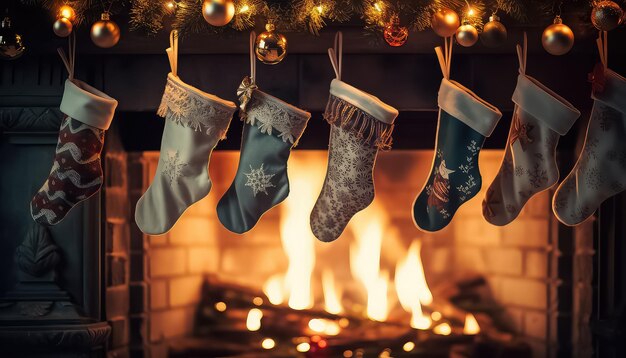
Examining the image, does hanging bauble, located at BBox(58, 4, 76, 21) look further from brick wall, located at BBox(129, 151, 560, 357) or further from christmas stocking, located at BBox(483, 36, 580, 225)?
christmas stocking, located at BBox(483, 36, 580, 225)

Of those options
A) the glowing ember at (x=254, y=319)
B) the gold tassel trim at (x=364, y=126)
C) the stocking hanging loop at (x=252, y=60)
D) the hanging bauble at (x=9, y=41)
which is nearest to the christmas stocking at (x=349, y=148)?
the gold tassel trim at (x=364, y=126)

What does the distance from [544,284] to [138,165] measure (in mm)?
1416

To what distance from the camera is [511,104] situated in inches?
106

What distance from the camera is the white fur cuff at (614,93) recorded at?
2.42m

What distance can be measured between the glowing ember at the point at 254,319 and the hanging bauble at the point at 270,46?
96cm

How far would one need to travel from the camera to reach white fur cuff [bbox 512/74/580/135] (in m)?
2.39

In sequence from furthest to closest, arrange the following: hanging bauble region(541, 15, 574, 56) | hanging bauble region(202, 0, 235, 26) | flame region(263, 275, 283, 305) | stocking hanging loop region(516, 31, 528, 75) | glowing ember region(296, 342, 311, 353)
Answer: flame region(263, 275, 283, 305)
glowing ember region(296, 342, 311, 353)
stocking hanging loop region(516, 31, 528, 75)
hanging bauble region(541, 15, 574, 56)
hanging bauble region(202, 0, 235, 26)

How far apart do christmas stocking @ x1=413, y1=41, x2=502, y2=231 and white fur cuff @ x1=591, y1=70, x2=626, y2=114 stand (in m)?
0.32

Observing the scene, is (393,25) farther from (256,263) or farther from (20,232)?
(20,232)

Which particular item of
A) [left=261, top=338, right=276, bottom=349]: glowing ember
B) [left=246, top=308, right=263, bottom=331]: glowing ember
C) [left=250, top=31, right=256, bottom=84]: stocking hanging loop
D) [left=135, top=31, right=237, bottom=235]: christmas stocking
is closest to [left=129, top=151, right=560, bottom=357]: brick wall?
[left=246, top=308, right=263, bottom=331]: glowing ember

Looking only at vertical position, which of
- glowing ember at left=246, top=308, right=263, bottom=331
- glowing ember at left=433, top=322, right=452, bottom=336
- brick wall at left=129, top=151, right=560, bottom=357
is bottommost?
glowing ember at left=433, top=322, right=452, bottom=336

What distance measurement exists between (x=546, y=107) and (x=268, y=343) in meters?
1.21

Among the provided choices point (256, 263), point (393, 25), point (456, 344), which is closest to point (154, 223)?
point (256, 263)

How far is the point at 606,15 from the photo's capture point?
2.32 m
